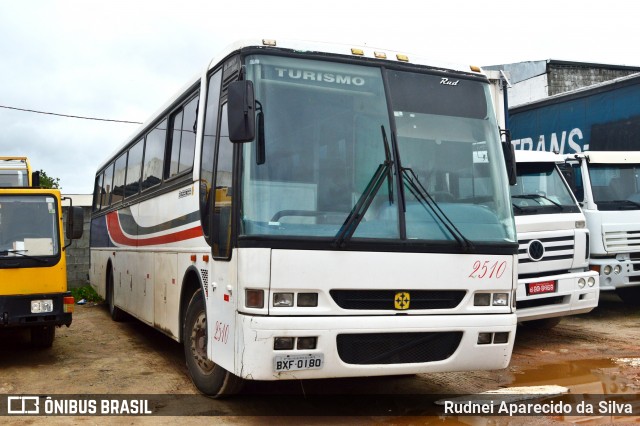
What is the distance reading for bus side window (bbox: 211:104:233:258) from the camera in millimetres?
5637

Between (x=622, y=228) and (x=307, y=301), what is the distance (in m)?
7.03

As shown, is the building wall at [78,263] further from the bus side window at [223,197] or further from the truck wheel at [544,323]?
the bus side window at [223,197]

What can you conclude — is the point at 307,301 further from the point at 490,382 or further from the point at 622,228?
the point at 622,228

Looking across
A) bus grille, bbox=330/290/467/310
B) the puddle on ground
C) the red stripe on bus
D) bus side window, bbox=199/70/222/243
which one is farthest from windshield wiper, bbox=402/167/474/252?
the puddle on ground

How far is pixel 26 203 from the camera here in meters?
8.67

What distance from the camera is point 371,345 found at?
5473mm

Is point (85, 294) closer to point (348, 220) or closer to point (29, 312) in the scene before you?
point (29, 312)

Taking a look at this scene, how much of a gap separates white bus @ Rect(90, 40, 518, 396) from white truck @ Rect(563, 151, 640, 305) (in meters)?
5.09

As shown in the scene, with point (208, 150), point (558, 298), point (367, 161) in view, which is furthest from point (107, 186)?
point (367, 161)

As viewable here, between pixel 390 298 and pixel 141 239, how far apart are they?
5084mm

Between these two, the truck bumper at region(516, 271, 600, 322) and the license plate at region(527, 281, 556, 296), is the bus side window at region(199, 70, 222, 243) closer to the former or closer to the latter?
the truck bumper at region(516, 271, 600, 322)

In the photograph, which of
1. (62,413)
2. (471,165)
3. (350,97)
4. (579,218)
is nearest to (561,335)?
(579,218)

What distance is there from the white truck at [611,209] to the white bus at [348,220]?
5.09 meters

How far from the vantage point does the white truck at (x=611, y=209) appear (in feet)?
34.4
